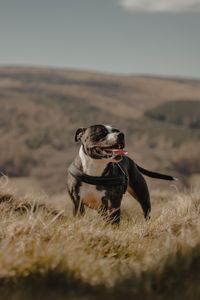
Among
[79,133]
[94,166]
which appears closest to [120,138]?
[94,166]

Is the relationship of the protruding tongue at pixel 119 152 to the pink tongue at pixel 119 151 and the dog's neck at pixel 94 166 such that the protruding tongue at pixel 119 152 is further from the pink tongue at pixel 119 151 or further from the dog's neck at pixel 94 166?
the dog's neck at pixel 94 166

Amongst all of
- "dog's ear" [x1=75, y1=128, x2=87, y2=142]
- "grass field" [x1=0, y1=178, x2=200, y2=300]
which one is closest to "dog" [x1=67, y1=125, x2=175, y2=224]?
"dog's ear" [x1=75, y1=128, x2=87, y2=142]

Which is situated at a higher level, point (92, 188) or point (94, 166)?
point (94, 166)

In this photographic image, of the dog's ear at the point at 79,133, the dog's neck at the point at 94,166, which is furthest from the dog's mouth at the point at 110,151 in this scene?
the dog's ear at the point at 79,133

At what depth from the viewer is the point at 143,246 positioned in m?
5.36

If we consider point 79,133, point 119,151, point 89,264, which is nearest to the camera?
point 89,264

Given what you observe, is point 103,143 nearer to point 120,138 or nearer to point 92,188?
point 120,138

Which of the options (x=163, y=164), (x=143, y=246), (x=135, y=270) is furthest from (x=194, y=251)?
(x=163, y=164)

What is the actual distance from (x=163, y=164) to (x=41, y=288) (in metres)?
138

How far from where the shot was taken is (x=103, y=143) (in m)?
7.67

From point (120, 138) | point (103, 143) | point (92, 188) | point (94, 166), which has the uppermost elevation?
point (120, 138)

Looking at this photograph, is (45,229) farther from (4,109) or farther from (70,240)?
(4,109)

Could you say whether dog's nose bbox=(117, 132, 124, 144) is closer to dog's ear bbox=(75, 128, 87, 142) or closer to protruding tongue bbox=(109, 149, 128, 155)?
protruding tongue bbox=(109, 149, 128, 155)

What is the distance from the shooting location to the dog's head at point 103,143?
299 inches
